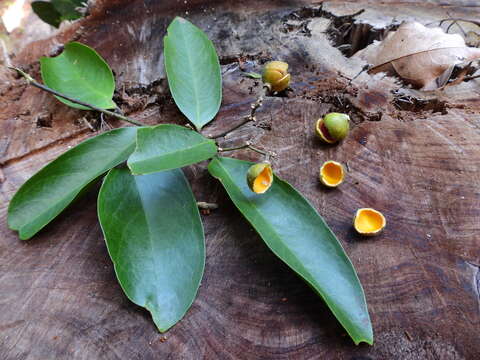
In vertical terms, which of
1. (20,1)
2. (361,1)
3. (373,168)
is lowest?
(20,1)

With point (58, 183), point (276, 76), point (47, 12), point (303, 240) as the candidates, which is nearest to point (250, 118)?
point (276, 76)

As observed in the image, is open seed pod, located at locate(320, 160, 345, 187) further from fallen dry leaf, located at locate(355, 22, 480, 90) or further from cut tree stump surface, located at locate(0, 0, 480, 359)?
fallen dry leaf, located at locate(355, 22, 480, 90)

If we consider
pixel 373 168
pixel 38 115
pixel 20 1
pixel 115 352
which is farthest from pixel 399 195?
pixel 20 1

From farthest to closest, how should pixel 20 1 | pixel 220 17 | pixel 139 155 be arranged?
pixel 20 1, pixel 220 17, pixel 139 155

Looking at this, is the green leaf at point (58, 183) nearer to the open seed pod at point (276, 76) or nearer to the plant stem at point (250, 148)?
the plant stem at point (250, 148)

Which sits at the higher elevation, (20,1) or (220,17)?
(220,17)

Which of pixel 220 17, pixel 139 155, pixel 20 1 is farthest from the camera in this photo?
pixel 20 1

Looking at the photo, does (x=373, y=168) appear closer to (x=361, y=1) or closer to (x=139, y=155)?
(x=139, y=155)

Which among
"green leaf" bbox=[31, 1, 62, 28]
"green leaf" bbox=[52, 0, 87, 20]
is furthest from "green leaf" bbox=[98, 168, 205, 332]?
"green leaf" bbox=[31, 1, 62, 28]
